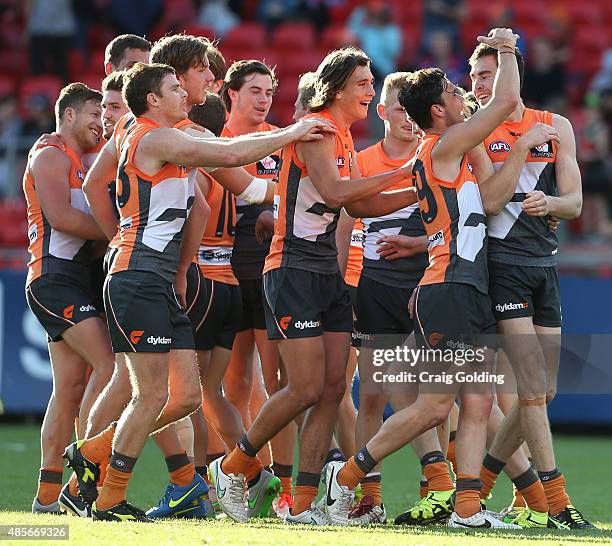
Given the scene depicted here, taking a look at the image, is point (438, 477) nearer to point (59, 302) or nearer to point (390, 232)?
point (390, 232)

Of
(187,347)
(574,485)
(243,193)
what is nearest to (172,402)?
(187,347)

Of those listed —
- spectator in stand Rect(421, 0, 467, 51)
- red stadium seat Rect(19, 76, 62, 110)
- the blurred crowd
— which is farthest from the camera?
spectator in stand Rect(421, 0, 467, 51)

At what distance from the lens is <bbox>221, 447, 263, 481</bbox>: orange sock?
748 cm

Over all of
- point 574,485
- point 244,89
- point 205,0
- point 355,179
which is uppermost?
point 205,0

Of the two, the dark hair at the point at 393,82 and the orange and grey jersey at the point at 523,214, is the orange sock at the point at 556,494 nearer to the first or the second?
the orange and grey jersey at the point at 523,214

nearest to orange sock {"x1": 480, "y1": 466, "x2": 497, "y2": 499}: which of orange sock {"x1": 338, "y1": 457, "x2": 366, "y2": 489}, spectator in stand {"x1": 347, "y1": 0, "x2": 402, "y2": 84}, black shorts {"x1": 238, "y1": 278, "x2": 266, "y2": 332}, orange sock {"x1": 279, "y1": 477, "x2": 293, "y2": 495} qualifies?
orange sock {"x1": 338, "y1": 457, "x2": 366, "y2": 489}

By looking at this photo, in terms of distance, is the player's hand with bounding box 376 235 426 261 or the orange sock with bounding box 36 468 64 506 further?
the player's hand with bounding box 376 235 426 261

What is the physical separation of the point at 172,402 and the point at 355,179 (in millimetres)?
1656

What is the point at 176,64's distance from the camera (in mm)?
7676

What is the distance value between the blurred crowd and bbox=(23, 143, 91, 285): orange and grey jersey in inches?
298

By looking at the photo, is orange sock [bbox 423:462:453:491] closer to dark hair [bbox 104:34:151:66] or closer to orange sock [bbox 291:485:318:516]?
orange sock [bbox 291:485:318:516]

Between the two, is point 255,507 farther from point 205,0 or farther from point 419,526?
point 205,0

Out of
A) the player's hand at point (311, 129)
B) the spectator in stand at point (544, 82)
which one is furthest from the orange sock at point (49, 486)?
the spectator in stand at point (544, 82)

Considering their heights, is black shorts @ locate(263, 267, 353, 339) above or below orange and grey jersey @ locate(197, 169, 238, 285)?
below
